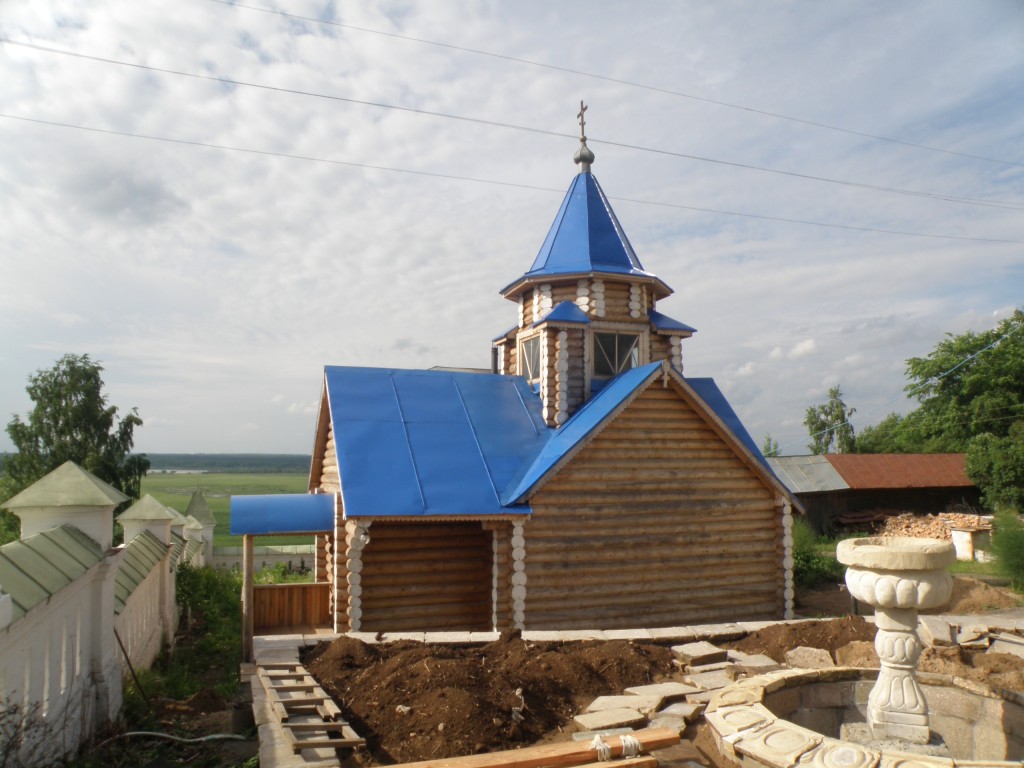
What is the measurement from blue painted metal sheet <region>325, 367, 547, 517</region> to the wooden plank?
674 cm

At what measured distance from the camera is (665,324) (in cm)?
1639

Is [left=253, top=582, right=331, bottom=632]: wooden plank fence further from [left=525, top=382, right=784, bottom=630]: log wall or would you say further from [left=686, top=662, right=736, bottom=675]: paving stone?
[left=686, top=662, right=736, bottom=675]: paving stone

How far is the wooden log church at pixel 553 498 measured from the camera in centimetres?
1237

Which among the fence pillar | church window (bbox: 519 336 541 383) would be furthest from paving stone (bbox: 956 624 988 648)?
the fence pillar

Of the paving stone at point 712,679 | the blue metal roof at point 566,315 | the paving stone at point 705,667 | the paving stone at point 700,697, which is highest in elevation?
the blue metal roof at point 566,315

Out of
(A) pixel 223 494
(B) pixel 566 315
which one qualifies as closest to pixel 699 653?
(B) pixel 566 315

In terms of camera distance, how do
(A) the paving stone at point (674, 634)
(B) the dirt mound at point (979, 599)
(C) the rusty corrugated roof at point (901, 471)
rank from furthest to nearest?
(C) the rusty corrugated roof at point (901, 471) → (B) the dirt mound at point (979, 599) → (A) the paving stone at point (674, 634)

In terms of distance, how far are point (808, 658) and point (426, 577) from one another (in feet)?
21.3

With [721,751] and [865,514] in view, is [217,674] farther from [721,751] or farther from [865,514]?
[865,514]

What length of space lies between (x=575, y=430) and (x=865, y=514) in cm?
2157

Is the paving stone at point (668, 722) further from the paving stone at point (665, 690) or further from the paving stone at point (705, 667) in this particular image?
the paving stone at point (705, 667)

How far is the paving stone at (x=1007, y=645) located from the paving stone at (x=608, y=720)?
A: 508 cm

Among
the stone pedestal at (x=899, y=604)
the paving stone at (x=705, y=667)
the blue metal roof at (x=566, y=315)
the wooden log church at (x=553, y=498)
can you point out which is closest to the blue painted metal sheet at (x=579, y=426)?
the wooden log church at (x=553, y=498)

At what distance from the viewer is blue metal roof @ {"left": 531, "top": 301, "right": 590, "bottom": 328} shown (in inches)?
590
